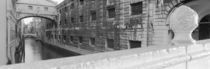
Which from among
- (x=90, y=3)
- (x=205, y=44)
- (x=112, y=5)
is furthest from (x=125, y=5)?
(x=205, y=44)

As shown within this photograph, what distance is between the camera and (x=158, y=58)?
5.25 ft

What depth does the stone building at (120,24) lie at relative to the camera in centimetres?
799

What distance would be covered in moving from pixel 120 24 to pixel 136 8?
1639mm

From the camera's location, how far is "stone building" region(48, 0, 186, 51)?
799 centimetres

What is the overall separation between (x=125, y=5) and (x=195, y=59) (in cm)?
825

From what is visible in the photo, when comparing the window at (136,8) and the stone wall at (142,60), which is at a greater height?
the window at (136,8)

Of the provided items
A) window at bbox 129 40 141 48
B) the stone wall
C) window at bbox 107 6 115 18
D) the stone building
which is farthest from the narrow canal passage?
the stone wall

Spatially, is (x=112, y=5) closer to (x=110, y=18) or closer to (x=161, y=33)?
(x=110, y=18)

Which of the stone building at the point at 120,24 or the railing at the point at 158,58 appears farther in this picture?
the stone building at the point at 120,24

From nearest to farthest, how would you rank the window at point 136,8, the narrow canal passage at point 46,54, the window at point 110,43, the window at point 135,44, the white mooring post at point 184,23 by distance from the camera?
the white mooring post at point 184,23 < the window at point 136,8 < the window at point 135,44 < the window at point 110,43 < the narrow canal passage at point 46,54

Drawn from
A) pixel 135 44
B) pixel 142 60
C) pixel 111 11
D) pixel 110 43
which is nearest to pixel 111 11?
pixel 111 11

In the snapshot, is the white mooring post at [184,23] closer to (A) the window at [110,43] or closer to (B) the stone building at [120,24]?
(B) the stone building at [120,24]

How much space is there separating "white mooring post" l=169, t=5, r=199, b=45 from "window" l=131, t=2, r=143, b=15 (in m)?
7.04

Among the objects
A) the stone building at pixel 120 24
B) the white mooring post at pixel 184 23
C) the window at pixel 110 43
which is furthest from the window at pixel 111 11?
the white mooring post at pixel 184 23
